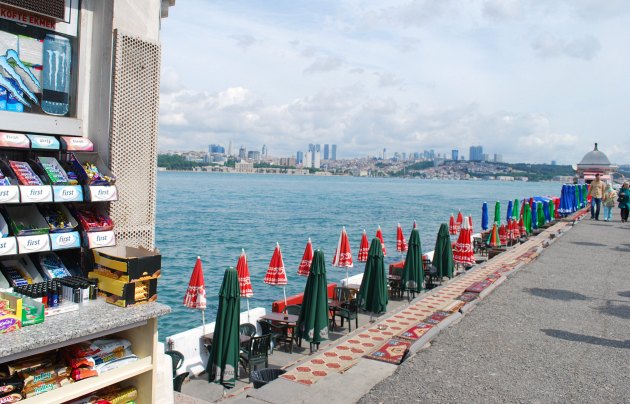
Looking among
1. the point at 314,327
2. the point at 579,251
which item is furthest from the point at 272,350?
the point at 579,251

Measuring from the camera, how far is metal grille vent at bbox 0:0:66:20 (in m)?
4.10

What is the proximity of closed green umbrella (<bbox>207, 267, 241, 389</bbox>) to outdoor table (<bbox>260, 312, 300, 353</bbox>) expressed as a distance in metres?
2.61

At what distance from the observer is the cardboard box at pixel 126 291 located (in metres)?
4.03

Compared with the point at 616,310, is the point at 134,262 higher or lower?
higher

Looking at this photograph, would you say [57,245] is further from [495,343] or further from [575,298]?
[575,298]

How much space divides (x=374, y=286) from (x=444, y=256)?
402 centimetres

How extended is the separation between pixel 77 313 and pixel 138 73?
7.35ft

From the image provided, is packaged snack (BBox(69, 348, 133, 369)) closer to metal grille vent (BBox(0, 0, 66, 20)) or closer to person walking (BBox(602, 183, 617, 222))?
metal grille vent (BBox(0, 0, 66, 20))

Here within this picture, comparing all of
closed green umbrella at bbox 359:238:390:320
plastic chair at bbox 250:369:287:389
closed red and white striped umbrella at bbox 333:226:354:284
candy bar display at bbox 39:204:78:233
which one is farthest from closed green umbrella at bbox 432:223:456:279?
candy bar display at bbox 39:204:78:233

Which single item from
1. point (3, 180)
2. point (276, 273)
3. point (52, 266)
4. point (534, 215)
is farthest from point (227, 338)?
point (534, 215)

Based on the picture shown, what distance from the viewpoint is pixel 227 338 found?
827 centimetres

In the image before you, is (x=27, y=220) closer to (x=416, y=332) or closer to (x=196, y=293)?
(x=196, y=293)

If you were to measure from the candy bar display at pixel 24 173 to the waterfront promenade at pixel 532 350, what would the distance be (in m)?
3.60

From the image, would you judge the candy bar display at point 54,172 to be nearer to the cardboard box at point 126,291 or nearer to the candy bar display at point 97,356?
the cardboard box at point 126,291
